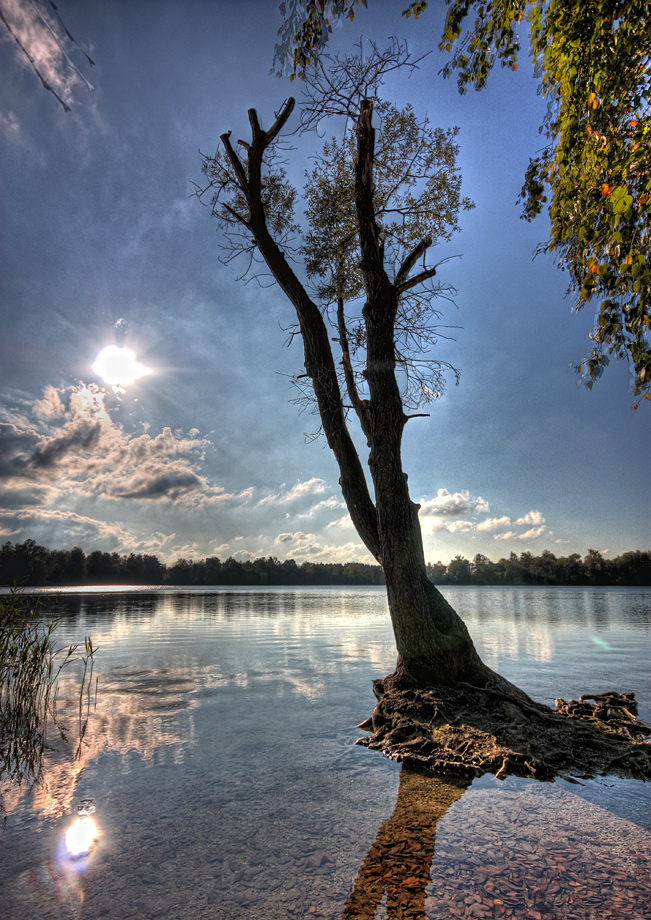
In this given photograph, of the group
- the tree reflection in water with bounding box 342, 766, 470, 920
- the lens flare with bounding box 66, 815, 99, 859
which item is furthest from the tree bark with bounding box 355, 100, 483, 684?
the lens flare with bounding box 66, 815, 99, 859

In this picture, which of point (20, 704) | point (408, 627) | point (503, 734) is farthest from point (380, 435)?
point (20, 704)

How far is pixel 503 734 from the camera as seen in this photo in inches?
206

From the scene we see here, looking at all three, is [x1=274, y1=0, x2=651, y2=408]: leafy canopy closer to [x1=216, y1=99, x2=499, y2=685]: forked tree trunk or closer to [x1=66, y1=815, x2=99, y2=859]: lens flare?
[x1=216, y1=99, x2=499, y2=685]: forked tree trunk

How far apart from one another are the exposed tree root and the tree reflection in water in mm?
583

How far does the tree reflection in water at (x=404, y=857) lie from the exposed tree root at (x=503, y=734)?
58cm

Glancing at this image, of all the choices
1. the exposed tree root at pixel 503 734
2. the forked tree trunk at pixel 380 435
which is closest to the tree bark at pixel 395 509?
the forked tree trunk at pixel 380 435

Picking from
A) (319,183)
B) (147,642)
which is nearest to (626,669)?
(319,183)

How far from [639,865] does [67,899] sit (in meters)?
3.73

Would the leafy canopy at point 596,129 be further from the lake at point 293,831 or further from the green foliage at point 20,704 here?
the green foliage at point 20,704

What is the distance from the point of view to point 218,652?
12984mm

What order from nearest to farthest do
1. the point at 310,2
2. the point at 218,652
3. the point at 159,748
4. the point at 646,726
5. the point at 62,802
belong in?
the point at 310,2 < the point at 62,802 < the point at 159,748 < the point at 646,726 < the point at 218,652

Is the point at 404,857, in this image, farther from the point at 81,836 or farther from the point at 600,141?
the point at 600,141

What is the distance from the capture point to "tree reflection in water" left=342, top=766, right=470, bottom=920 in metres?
2.67

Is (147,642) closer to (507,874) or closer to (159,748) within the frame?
(159,748)
